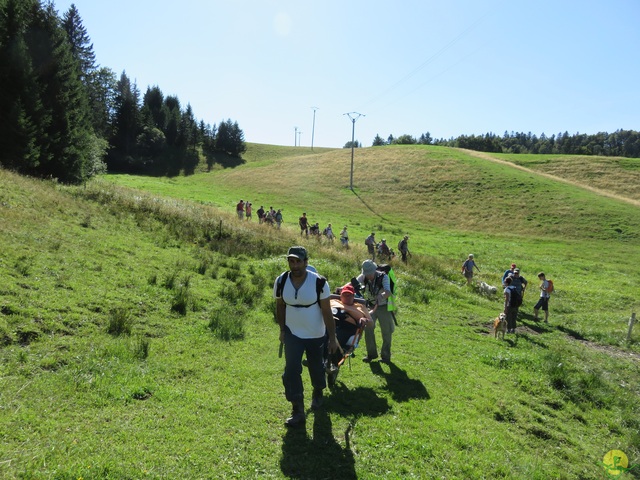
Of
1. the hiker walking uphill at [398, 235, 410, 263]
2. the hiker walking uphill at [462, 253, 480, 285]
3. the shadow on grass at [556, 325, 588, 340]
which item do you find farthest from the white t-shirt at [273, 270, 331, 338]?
the hiker walking uphill at [398, 235, 410, 263]

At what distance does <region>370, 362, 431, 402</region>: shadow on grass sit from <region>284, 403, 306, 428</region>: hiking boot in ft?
6.25

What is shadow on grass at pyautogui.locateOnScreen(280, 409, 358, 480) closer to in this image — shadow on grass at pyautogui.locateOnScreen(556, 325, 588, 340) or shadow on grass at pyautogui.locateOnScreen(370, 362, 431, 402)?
shadow on grass at pyautogui.locateOnScreen(370, 362, 431, 402)

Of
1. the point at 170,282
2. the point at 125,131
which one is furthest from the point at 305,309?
the point at 125,131

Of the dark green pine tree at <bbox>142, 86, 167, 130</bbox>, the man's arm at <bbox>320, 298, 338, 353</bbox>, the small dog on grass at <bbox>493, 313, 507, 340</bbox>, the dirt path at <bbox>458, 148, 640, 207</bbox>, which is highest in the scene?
the dark green pine tree at <bbox>142, 86, 167, 130</bbox>

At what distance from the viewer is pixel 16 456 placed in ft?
13.0

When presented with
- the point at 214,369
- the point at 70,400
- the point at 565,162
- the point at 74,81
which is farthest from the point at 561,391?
the point at 565,162

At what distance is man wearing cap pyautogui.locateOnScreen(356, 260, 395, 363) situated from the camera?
7691 millimetres

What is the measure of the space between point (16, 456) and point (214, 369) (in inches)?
124

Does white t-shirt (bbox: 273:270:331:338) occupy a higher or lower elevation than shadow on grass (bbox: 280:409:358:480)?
higher

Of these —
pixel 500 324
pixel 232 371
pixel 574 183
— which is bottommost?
pixel 500 324

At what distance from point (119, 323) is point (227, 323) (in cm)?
215

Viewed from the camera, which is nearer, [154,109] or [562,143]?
[154,109]

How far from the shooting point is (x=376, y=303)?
25.7 feet

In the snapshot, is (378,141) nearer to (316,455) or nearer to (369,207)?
(369,207)
